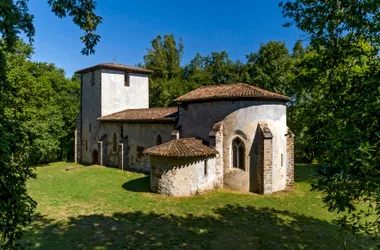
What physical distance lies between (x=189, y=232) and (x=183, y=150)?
5565 millimetres

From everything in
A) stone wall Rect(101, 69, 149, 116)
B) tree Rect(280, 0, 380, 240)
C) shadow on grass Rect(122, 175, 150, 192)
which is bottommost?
shadow on grass Rect(122, 175, 150, 192)

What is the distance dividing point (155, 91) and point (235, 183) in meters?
26.1

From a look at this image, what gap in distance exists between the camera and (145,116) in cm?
2130

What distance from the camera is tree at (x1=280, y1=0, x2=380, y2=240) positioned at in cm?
378

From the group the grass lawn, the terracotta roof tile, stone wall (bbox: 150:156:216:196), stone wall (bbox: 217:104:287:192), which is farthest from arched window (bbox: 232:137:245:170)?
stone wall (bbox: 150:156:216:196)

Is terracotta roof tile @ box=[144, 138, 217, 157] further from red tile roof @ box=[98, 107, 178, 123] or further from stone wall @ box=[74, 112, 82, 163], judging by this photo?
stone wall @ box=[74, 112, 82, 163]

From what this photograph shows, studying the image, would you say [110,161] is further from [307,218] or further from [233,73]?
[233,73]

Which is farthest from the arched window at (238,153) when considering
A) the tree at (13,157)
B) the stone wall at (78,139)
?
the stone wall at (78,139)

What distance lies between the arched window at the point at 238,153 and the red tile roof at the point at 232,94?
289 centimetres

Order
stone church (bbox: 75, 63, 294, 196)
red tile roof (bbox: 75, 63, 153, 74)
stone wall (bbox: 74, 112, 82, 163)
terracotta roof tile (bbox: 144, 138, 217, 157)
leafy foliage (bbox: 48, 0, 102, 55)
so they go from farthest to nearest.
→ stone wall (bbox: 74, 112, 82, 163), red tile roof (bbox: 75, 63, 153, 74), stone church (bbox: 75, 63, 294, 196), terracotta roof tile (bbox: 144, 138, 217, 157), leafy foliage (bbox: 48, 0, 102, 55)

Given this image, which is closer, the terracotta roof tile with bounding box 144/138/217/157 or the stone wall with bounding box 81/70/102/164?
the terracotta roof tile with bounding box 144/138/217/157

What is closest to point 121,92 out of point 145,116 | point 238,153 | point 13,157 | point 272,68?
point 145,116

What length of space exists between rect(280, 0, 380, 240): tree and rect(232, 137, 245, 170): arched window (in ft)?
29.2

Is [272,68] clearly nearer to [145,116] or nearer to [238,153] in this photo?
[145,116]
